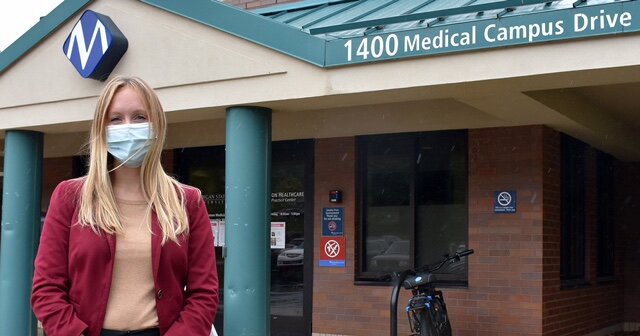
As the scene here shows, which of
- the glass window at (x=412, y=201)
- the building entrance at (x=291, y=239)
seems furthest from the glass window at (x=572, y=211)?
the building entrance at (x=291, y=239)

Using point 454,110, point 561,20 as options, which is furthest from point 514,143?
point 561,20

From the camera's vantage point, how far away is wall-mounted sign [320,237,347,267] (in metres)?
9.92

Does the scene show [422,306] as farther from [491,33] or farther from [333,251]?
[491,33]

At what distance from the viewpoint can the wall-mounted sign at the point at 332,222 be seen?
10.0m

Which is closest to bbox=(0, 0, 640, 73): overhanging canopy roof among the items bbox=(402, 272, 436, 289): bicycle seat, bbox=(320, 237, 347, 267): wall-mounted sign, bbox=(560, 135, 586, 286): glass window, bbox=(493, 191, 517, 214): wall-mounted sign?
bbox=(402, 272, 436, 289): bicycle seat

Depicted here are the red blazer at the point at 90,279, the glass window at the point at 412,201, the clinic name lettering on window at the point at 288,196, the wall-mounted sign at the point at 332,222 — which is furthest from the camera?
the clinic name lettering on window at the point at 288,196

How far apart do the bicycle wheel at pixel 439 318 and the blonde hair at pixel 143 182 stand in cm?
544

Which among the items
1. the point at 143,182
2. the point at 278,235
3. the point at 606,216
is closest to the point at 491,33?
the point at 143,182

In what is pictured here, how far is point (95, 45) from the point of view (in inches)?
316

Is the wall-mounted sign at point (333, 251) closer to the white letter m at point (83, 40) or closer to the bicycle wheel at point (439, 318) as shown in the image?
the bicycle wheel at point (439, 318)

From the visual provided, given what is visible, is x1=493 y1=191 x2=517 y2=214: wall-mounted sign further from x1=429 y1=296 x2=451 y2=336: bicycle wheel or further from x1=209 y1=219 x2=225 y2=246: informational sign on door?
x1=209 y1=219 x2=225 y2=246: informational sign on door

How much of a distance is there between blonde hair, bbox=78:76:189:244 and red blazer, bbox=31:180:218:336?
0.04 m

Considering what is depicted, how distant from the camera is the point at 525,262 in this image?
346 inches

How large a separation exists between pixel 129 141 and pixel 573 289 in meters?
8.16
